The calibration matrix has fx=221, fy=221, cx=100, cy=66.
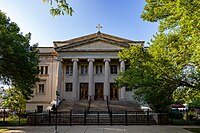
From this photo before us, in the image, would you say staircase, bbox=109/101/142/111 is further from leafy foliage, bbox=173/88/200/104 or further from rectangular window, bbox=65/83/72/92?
leafy foliage, bbox=173/88/200/104

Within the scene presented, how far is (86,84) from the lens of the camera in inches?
1454

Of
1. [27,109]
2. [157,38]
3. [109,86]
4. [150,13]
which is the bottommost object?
[27,109]

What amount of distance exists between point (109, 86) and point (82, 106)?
23.4 feet

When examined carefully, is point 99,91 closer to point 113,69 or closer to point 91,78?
point 91,78

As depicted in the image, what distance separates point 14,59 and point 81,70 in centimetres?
2019

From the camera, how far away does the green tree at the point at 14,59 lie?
16.8 meters

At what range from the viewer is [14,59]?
58.0 ft

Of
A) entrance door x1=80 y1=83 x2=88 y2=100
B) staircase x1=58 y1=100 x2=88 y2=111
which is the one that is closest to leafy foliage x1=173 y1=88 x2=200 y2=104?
staircase x1=58 y1=100 x2=88 y2=111

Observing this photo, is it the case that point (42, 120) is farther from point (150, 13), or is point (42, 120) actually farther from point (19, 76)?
point (150, 13)

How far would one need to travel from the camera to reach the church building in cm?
3491

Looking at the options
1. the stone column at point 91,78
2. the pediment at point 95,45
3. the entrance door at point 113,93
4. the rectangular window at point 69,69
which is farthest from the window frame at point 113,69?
the rectangular window at point 69,69

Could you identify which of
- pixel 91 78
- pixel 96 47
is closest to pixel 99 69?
pixel 91 78

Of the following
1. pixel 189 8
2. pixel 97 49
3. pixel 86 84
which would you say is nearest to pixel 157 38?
pixel 189 8

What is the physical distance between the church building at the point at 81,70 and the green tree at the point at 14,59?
14.5 m
